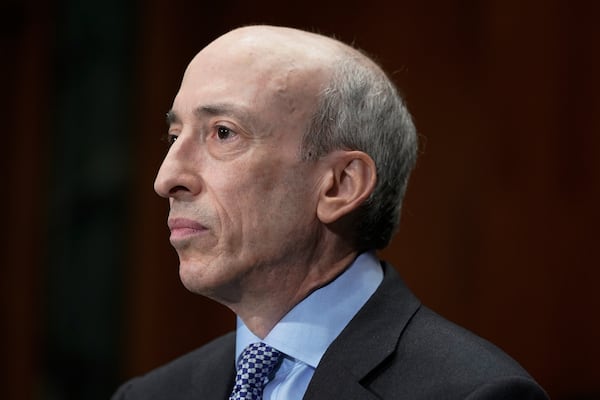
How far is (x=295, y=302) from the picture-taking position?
7.14 feet

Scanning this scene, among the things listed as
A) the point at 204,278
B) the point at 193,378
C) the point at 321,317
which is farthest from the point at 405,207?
the point at 204,278

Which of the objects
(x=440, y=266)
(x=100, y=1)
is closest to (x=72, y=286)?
(x=100, y=1)

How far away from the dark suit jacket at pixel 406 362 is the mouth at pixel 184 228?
1.16 feet

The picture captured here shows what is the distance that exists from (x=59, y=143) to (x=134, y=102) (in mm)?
391

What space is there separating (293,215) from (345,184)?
139mm

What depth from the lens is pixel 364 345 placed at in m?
2.09

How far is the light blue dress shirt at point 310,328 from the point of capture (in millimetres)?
2127

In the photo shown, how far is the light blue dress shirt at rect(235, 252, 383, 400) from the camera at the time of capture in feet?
6.98

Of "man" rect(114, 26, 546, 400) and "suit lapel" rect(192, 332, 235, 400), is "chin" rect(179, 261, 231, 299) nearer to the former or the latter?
"man" rect(114, 26, 546, 400)

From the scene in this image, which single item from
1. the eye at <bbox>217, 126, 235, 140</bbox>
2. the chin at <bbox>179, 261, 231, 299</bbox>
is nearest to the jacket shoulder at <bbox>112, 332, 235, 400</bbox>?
the chin at <bbox>179, 261, 231, 299</bbox>

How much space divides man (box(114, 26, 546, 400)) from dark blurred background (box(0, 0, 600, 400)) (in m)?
1.37

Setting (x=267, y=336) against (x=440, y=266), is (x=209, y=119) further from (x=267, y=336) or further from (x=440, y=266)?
(x=440, y=266)

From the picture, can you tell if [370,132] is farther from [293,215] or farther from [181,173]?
[181,173]

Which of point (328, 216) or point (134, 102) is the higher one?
point (328, 216)
